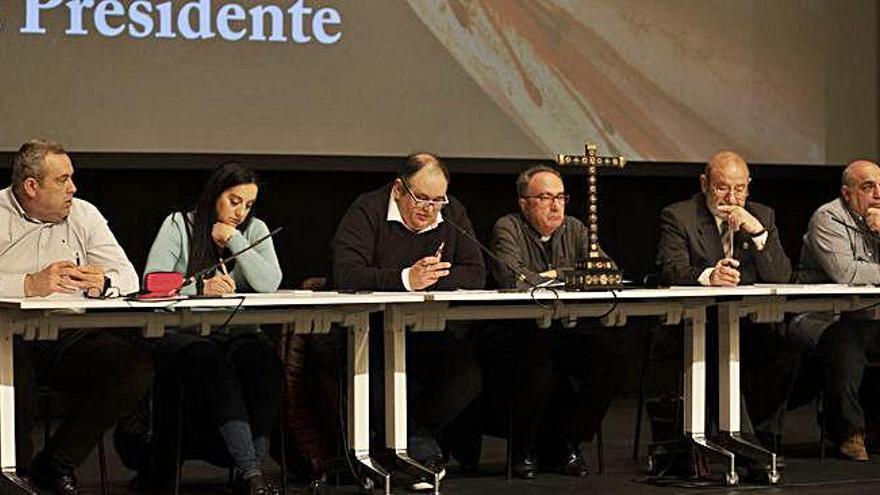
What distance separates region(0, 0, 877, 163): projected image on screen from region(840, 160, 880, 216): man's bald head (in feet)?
4.69

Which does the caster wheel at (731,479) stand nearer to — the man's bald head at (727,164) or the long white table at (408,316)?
the long white table at (408,316)

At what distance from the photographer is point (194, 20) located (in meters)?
6.38

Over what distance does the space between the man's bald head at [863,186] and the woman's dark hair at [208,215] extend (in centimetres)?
224

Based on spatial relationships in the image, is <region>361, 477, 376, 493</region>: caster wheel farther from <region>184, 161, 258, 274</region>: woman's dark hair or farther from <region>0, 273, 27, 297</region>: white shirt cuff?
<region>0, 273, 27, 297</region>: white shirt cuff

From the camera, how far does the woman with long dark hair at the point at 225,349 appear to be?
4.63m

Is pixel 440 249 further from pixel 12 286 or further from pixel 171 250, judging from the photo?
pixel 12 286

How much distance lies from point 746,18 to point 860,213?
5.70 ft

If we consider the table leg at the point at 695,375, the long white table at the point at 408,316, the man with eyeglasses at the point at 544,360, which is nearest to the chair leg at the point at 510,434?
the man with eyeglasses at the point at 544,360

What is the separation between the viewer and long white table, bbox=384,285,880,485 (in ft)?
15.8

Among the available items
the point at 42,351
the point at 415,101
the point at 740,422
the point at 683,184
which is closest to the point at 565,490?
the point at 740,422

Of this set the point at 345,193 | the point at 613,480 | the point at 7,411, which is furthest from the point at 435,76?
the point at 7,411

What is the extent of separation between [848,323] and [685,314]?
77 cm

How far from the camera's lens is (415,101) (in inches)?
267

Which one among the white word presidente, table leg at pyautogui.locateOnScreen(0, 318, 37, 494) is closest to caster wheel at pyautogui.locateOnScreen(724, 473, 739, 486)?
table leg at pyautogui.locateOnScreen(0, 318, 37, 494)
